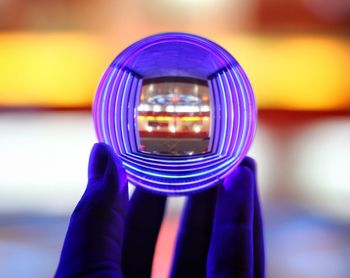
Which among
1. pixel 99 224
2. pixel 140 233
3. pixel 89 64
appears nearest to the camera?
pixel 99 224

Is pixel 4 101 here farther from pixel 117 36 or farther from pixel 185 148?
pixel 185 148

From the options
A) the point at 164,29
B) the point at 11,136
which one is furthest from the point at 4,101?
the point at 164,29

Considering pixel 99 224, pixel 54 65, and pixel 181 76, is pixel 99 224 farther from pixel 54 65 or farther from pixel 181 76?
pixel 54 65

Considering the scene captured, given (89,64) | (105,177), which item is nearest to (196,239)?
(105,177)

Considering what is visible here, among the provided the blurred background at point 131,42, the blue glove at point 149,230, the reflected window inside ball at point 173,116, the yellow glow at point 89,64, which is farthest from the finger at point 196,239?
the yellow glow at point 89,64

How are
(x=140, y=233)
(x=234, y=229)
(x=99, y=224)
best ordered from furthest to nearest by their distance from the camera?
(x=140, y=233)
(x=234, y=229)
(x=99, y=224)

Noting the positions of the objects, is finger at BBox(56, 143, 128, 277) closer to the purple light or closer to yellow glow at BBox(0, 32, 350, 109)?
the purple light

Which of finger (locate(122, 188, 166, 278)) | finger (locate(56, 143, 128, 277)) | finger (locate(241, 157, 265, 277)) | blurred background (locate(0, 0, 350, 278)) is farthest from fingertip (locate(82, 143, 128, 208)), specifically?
blurred background (locate(0, 0, 350, 278))
